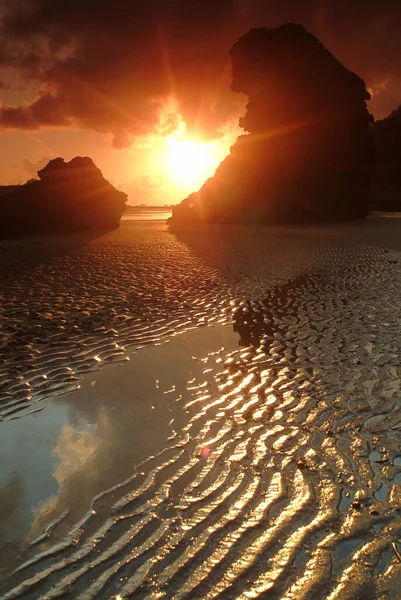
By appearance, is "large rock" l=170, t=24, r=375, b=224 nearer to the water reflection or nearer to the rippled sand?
the rippled sand

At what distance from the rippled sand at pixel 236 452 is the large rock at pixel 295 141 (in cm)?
4282

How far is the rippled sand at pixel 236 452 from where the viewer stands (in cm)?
320

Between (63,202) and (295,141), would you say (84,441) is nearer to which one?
(63,202)

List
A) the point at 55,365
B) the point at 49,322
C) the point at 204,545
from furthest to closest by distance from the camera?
1. the point at 49,322
2. the point at 55,365
3. the point at 204,545

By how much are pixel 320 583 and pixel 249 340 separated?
20.3 ft

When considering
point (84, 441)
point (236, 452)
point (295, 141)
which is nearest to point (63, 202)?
point (295, 141)

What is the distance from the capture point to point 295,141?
54219 millimetres

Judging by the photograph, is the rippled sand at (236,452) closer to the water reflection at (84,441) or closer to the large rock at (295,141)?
the water reflection at (84,441)

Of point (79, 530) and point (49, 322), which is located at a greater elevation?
point (49, 322)

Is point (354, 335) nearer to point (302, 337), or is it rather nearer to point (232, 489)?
point (302, 337)

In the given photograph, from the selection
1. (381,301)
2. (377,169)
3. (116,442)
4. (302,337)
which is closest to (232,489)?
(116,442)

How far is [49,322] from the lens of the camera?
10273 millimetres

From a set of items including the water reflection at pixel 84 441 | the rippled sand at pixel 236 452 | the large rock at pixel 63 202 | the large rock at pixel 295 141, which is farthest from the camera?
the large rock at pixel 295 141

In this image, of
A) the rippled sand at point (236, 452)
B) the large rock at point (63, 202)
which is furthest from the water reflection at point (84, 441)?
the large rock at point (63, 202)
